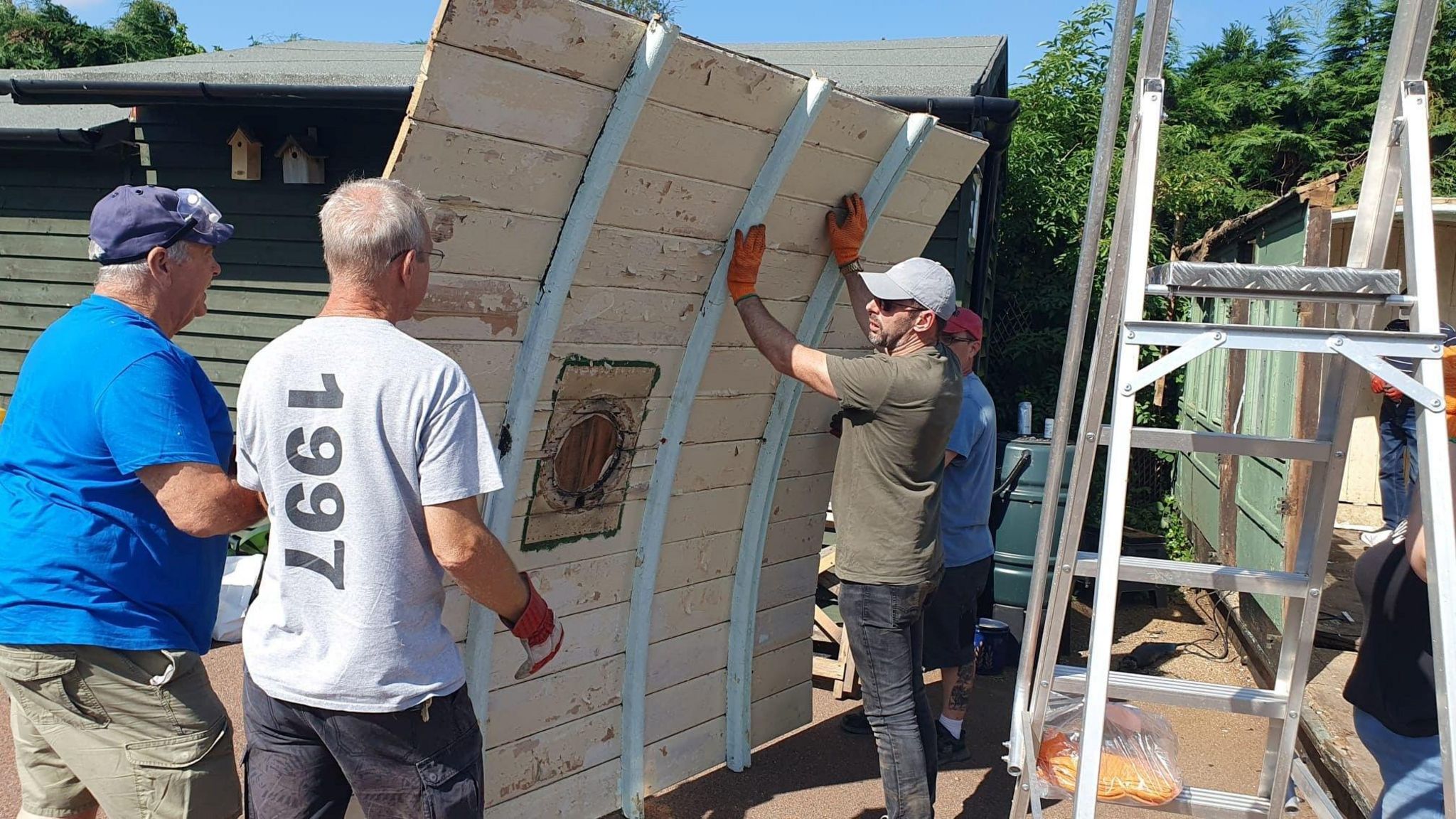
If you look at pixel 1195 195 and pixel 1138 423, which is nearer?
pixel 1138 423

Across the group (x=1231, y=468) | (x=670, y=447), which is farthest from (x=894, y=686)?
(x=1231, y=468)

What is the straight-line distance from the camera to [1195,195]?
432 inches

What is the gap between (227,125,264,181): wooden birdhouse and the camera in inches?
287

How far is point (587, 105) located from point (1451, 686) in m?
2.16

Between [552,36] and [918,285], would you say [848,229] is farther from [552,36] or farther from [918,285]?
[552,36]

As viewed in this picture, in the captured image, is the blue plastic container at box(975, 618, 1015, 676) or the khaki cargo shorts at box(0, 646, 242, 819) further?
the blue plastic container at box(975, 618, 1015, 676)

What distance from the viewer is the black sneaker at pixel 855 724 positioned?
15.3 ft

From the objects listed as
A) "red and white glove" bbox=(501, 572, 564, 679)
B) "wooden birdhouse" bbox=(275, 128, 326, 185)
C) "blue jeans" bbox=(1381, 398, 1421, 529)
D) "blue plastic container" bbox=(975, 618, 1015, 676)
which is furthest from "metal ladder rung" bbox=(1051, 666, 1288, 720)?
"wooden birdhouse" bbox=(275, 128, 326, 185)

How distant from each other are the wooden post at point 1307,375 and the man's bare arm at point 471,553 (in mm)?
4127

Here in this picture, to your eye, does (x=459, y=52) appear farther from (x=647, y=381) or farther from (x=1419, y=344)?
(x=1419, y=344)

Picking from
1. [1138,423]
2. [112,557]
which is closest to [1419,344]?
[112,557]

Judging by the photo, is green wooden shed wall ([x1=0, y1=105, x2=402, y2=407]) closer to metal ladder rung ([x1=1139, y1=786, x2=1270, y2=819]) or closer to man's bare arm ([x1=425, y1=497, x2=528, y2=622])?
man's bare arm ([x1=425, y1=497, x2=528, y2=622])

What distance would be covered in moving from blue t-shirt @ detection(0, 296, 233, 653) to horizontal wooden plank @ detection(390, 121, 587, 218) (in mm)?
676

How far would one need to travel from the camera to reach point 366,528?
6.56 feet
